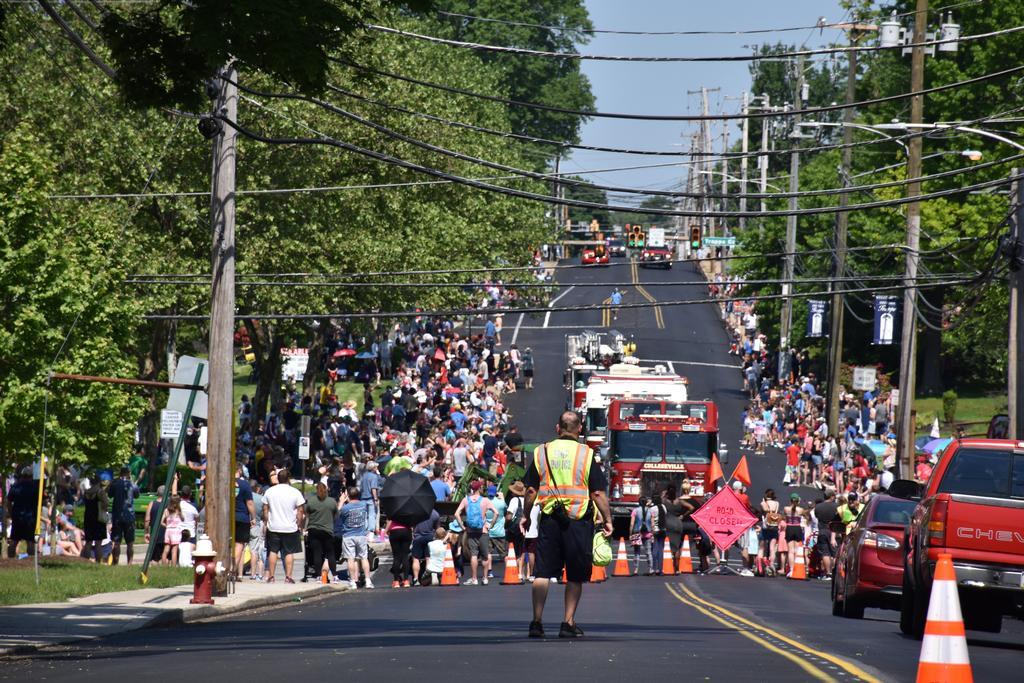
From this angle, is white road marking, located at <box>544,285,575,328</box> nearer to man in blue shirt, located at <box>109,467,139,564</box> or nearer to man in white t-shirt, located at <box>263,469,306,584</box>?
man in blue shirt, located at <box>109,467,139,564</box>

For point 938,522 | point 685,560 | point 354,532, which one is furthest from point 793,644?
point 685,560

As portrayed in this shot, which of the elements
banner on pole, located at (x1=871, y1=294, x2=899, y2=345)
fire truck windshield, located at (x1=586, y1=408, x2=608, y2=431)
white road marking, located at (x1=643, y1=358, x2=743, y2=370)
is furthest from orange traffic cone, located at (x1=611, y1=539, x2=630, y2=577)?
white road marking, located at (x1=643, y1=358, x2=743, y2=370)

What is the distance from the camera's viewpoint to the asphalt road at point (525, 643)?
1152 centimetres

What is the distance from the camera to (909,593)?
53.1 ft

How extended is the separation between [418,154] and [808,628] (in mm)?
38381

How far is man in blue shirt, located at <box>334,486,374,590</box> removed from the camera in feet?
87.1

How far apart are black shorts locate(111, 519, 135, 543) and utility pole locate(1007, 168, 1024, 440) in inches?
600

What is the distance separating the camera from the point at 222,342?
22266 millimetres

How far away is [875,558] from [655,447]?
20.7 meters

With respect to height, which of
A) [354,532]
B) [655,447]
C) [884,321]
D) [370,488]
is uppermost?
[884,321]

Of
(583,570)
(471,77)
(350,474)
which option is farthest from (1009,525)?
(471,77)

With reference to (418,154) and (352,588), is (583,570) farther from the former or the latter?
(418,154)

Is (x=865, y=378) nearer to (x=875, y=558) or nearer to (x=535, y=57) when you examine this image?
(x=875, y=558)

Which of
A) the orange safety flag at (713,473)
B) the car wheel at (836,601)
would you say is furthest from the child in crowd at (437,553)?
the orange safety flag at (713,473)
